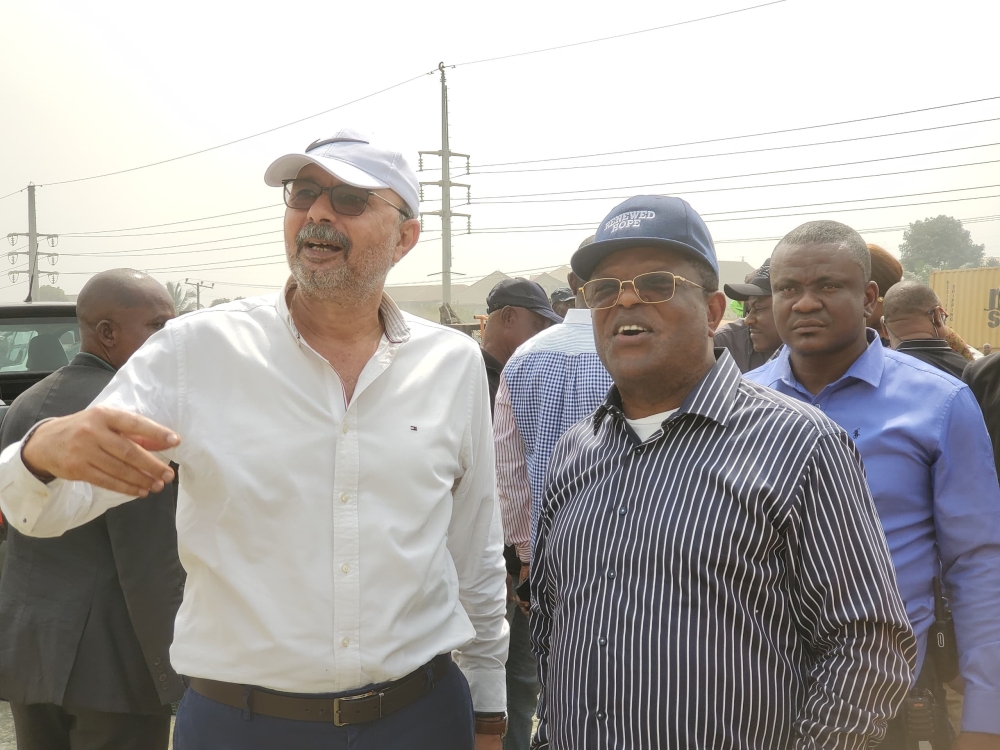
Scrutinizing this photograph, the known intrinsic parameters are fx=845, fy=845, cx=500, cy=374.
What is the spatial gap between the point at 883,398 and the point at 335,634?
5.71 feet

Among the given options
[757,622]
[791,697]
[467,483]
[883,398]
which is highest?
[883,398]

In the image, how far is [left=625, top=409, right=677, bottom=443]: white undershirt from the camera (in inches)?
81.4

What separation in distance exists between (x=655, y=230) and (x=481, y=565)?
3.87ft

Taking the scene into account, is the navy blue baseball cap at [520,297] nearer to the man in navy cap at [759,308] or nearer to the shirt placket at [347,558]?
the man in navy cap at [759,308]

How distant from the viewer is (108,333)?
3.32 metres

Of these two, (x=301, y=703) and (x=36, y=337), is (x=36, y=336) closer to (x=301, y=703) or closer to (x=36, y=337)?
(x=36, y=337)

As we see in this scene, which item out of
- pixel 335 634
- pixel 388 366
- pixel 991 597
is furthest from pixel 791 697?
pixel 388 366

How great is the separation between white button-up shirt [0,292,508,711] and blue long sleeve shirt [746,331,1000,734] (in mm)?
1274

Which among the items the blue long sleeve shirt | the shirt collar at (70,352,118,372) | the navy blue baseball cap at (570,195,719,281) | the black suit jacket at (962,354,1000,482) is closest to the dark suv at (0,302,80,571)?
the shirt collar at (70,352,118,372)

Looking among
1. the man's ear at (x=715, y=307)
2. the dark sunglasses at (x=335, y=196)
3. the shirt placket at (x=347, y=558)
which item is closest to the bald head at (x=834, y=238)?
the man's ear at (x=715, y=307)

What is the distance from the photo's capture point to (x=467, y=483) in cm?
253

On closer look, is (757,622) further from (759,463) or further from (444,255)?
(444,255)

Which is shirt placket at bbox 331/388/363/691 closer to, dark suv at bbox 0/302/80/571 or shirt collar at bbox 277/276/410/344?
shirt collar at bbox 277/276/410/344

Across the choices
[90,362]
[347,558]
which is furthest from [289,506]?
[90,362]
